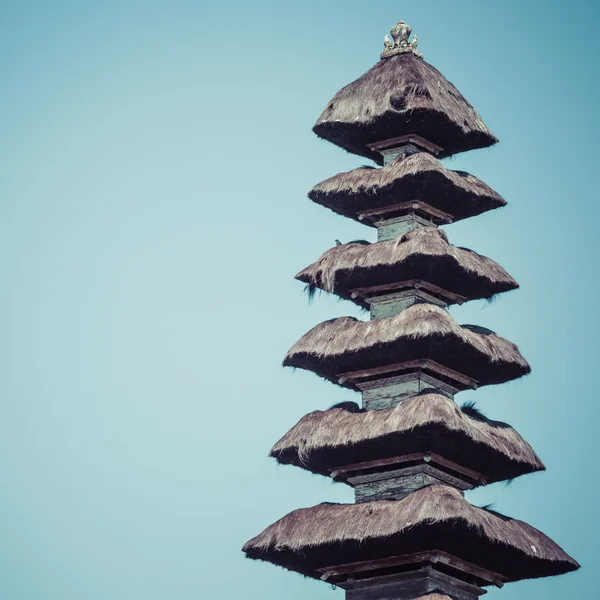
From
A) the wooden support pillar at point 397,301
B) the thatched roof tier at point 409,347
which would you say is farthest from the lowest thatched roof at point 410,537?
the wooden support pillar at point 397,301

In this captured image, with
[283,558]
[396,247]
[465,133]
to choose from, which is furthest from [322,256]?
[283,558]

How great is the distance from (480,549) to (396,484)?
9.03 feet

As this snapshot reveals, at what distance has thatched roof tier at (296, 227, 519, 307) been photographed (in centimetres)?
3816

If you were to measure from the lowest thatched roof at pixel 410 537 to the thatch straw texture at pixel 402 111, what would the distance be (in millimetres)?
10508

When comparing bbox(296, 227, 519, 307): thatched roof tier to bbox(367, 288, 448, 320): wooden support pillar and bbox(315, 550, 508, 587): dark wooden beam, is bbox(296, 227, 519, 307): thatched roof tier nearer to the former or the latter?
bbox(367, 288, 448, 320): wooden support pillar

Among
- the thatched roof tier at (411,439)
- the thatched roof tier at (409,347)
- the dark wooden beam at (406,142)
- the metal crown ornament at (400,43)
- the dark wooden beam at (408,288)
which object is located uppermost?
the metal crown ornament at (400,43)

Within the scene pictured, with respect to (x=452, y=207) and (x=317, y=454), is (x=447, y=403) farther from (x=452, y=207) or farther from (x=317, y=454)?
(x=452, y=207)

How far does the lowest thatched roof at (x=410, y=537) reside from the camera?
34.4 m

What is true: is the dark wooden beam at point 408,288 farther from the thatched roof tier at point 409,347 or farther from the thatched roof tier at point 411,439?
the thatched roof tier at point 411,439

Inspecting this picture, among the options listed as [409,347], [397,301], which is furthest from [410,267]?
[409,347]

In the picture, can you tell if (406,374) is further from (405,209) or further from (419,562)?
(419,562)

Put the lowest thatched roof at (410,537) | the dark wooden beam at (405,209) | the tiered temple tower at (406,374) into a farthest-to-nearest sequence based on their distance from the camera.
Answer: the dark wooden beam at (405,209) < the tiered temple tower at (406,374) < the lowest thatched roof at (410,537)

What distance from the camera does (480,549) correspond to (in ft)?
117

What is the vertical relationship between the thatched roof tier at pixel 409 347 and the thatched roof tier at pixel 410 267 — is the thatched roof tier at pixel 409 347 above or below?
below
